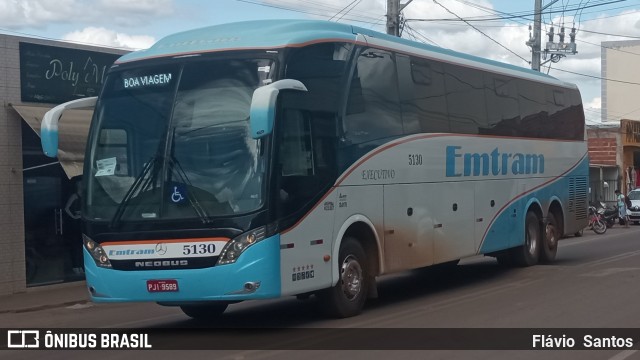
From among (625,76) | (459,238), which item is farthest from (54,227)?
(625,76)

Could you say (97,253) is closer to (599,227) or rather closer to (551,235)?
(551,235)

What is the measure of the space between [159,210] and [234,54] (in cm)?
210

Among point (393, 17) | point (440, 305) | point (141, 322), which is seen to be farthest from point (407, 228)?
point (393, 17)

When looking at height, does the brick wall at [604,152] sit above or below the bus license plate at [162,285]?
above

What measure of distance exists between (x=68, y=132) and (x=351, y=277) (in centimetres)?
798

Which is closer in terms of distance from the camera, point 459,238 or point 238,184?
point 238,184

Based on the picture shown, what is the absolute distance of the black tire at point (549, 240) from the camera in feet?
63.7

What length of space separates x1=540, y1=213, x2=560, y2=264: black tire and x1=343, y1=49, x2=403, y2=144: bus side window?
7350mm

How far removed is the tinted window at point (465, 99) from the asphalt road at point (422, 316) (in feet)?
9.48

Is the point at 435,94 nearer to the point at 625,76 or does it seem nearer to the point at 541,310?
the point at 541,310

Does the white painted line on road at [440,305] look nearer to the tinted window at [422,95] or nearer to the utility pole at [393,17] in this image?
the tinted window at [422,95]

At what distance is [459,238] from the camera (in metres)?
15.2

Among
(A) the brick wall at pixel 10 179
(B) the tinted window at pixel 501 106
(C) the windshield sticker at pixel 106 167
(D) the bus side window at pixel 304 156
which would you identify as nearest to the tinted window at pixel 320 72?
(D) the bus side window at pixel 304 156
